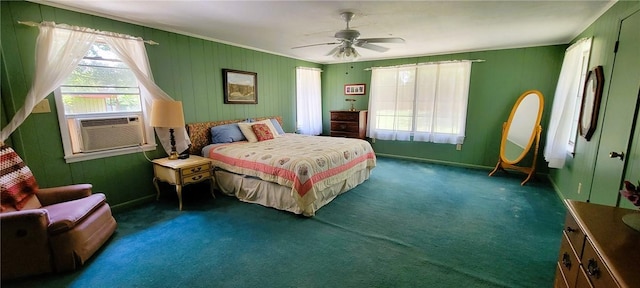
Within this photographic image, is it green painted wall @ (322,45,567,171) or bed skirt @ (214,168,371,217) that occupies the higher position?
green painted wall @ (322,45,567,171)

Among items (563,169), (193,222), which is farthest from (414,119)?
(193,222)

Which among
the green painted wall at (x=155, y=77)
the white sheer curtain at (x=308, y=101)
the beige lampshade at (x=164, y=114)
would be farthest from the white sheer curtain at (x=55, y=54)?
the white sheer curtain at (x=308, y=101)

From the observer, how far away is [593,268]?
1034 millimetres

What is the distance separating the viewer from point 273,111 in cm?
528

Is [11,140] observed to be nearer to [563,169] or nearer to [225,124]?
[225,124]

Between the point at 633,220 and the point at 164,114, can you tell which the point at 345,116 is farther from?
the point at 633,220

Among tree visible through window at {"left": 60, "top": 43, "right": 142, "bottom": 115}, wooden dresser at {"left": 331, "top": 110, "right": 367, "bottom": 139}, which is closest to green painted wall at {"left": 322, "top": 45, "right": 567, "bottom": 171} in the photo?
wooden dresser at {"left": 331, "top": 110, "right": 367, "bottom": 139}

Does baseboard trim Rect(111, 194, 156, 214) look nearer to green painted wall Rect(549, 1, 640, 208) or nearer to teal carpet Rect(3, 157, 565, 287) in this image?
teal carpet Rect(3, 157, 565, 287)

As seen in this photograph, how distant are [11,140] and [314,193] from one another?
2.97 m

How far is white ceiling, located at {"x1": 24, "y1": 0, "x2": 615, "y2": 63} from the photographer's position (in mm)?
2535

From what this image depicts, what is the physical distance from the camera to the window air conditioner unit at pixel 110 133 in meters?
2.91

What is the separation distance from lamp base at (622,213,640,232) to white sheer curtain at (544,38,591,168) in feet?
9.38

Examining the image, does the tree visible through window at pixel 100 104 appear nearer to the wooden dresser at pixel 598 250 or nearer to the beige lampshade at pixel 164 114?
the beige lampshade at pixel 164 114

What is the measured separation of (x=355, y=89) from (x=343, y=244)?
438cm
